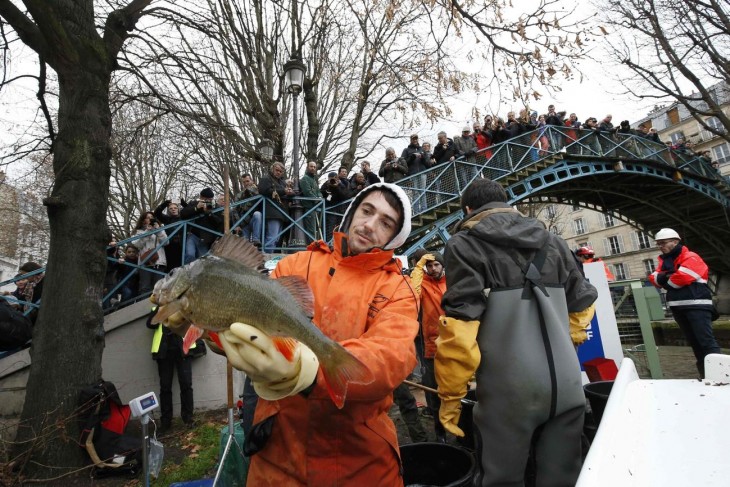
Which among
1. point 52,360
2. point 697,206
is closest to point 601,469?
point 52,360

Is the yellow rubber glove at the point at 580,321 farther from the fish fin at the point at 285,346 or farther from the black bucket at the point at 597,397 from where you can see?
the fish fin at the point at 285,346

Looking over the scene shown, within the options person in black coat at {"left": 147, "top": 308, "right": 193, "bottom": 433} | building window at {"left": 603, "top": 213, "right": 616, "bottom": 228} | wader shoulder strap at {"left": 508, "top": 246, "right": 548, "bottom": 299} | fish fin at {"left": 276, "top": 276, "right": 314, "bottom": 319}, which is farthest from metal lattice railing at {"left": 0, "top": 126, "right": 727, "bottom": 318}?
building window at {"left": 603, "top": 213, "right": 616, "bottom": 228}

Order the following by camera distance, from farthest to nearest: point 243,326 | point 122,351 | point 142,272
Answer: point 142,272 < point 122,351 < point 243,326

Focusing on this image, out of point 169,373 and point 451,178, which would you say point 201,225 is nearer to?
point 169,373

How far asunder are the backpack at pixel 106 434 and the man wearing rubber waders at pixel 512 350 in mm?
4087

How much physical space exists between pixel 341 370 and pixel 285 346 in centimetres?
20

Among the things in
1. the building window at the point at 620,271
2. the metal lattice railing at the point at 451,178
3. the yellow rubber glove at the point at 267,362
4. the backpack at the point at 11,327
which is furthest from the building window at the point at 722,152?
the backpack at the point at 11,327

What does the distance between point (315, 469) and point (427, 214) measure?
36.3 feet

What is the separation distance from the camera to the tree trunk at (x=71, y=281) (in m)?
4.25

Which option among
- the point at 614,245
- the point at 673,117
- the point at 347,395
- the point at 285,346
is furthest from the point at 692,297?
the point at 673,117

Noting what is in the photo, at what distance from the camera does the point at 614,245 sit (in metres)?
49.1

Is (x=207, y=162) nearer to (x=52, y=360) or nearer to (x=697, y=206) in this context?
(x=52, y=360)

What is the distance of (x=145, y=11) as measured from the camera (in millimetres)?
5945

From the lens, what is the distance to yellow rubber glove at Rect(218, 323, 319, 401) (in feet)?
4.05
